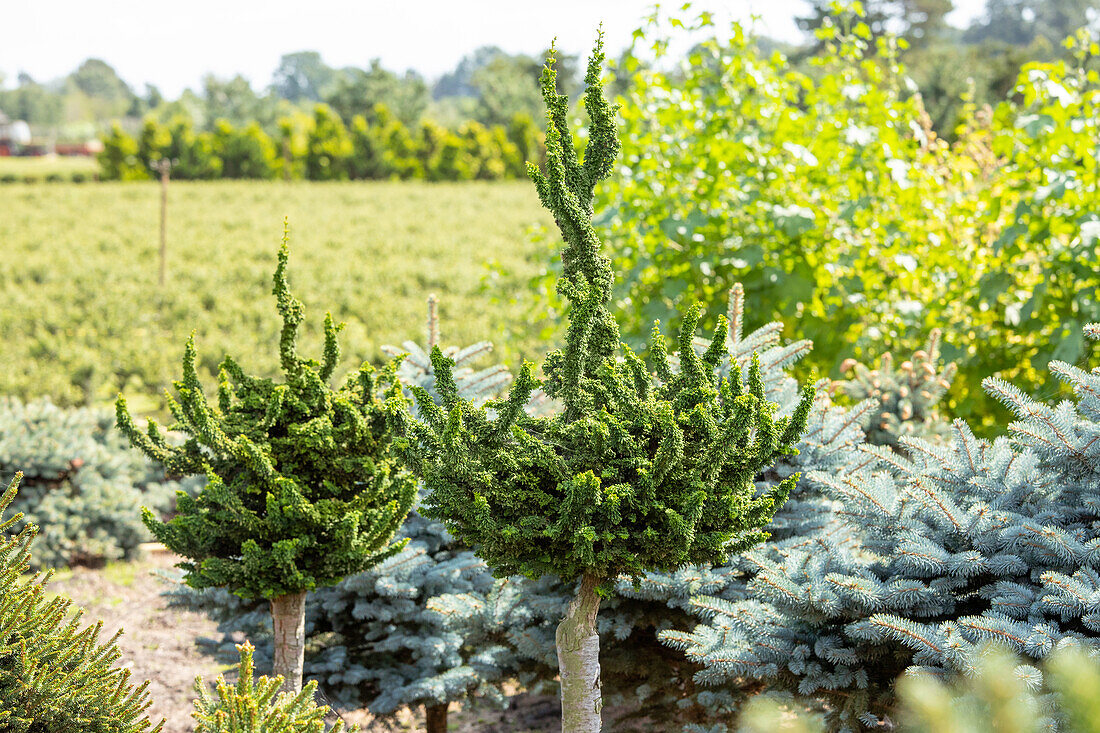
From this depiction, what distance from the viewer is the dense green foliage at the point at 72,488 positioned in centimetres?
626

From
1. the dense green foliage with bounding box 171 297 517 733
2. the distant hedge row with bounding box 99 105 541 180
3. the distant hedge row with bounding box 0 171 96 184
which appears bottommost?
the dense green foliage with bounding box 171 297 517 733

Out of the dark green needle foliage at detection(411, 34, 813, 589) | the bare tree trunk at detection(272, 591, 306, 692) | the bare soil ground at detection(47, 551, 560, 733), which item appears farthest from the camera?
the bare soil ground at detection(47, 551, 560, 733)

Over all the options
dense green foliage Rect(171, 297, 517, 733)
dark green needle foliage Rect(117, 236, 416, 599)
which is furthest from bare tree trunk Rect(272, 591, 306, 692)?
dense green foliage Rect(171, 297, 517, 733)

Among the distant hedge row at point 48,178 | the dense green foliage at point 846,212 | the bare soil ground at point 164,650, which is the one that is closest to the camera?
the bare soil ground at point 164,650

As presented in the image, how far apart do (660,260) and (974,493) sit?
2.98 m

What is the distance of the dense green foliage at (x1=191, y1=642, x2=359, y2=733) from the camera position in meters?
1.91

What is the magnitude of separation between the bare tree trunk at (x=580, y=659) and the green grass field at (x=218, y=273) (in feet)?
13.4

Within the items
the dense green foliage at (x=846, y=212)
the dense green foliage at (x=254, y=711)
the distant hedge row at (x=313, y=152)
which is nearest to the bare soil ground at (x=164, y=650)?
the dense green foliage at (x=254, y=711)

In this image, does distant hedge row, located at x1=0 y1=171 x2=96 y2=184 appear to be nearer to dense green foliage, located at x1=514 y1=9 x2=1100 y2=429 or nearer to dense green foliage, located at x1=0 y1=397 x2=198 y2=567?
dense green foliage, located at x1=0 y1=397 x2=198 y2=567

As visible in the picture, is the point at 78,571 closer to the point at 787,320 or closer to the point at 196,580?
the point at 196,580

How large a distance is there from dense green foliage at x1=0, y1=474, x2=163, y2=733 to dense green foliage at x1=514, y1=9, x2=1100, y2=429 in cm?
378

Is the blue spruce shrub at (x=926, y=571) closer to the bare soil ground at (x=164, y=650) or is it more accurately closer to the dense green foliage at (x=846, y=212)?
the bare soil ground at (x=164, y=650)

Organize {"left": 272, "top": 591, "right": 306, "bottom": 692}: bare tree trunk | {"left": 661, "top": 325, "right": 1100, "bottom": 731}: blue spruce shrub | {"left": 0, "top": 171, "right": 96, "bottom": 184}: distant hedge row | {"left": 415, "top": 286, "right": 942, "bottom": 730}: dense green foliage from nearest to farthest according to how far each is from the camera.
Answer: {"left": 661, "top": 325, "right": 1100, "bottom": 731}: blue spruce shrub < {"left": 272, "top": 591, "right": 306, "bottom": 692}: bare tree trunk < {"left": 415, "top": 286, "right": 942, "bottom": 730}: dense green foliage < {"left": 0, "top": 171, "right": 96, "bottom": 184}: distant hedge row

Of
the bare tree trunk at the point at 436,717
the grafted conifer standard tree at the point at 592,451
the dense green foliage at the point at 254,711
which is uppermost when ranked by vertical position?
the grafted conifer standard tree at the point at 592,451
